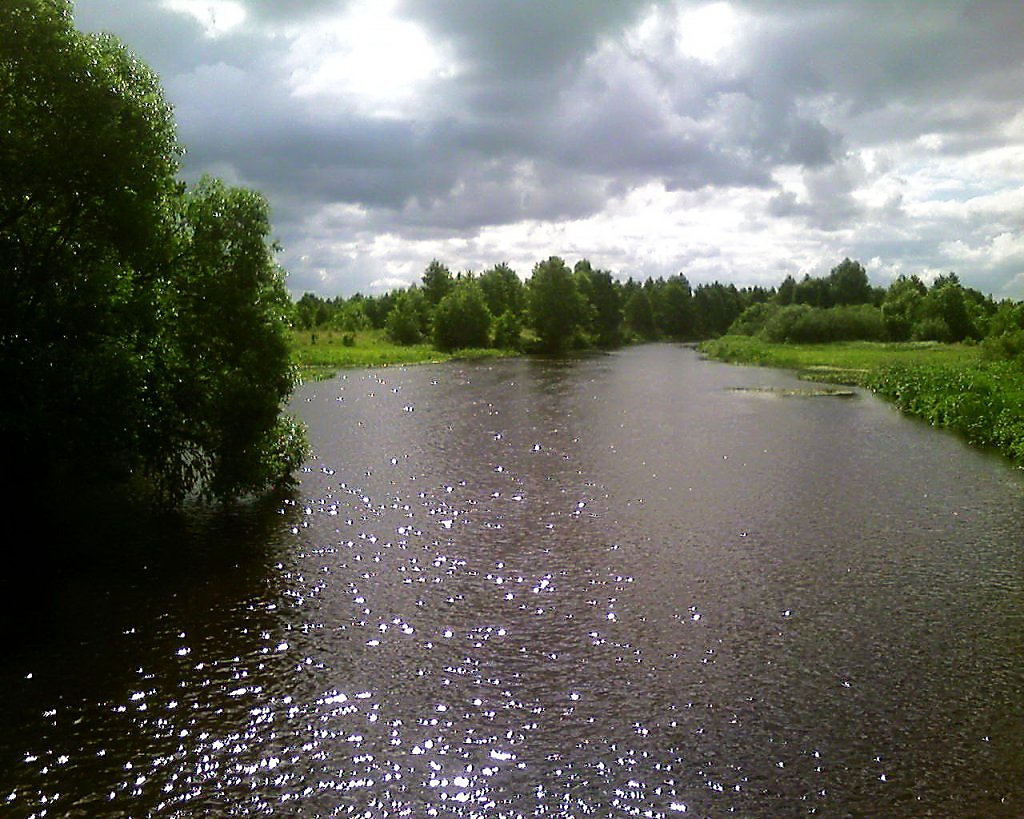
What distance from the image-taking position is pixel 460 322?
131500 mm

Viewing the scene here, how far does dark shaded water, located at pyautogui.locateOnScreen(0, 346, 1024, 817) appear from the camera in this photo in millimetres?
11602

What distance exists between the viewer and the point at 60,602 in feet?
60.5

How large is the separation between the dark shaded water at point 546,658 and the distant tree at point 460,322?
9988 centimetres

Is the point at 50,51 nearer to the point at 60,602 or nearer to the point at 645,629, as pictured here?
the point at 60,602

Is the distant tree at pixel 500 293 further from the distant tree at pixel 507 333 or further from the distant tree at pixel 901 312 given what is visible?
the distant tree at pixel 901 312

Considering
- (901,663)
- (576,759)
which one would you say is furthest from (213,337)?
(901,663)

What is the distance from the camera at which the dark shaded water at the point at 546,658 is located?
11602 millimetres

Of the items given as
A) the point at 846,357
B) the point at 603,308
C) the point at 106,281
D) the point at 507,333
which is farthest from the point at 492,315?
the point at 106,281

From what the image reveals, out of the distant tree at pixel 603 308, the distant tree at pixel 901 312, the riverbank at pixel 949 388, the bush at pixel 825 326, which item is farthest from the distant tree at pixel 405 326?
the distant tree at pixel 901 312

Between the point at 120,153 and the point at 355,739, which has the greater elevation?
the point at 120,153

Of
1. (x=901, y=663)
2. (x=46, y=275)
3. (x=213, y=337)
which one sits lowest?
(x=901, y=663)

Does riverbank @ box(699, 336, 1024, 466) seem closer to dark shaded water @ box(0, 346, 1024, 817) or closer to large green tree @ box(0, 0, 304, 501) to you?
dark shaded water @ box(0, 346, 1024, 817)

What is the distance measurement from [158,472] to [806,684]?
19.6 m

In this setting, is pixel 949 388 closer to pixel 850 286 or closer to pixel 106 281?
pixel 106 281
